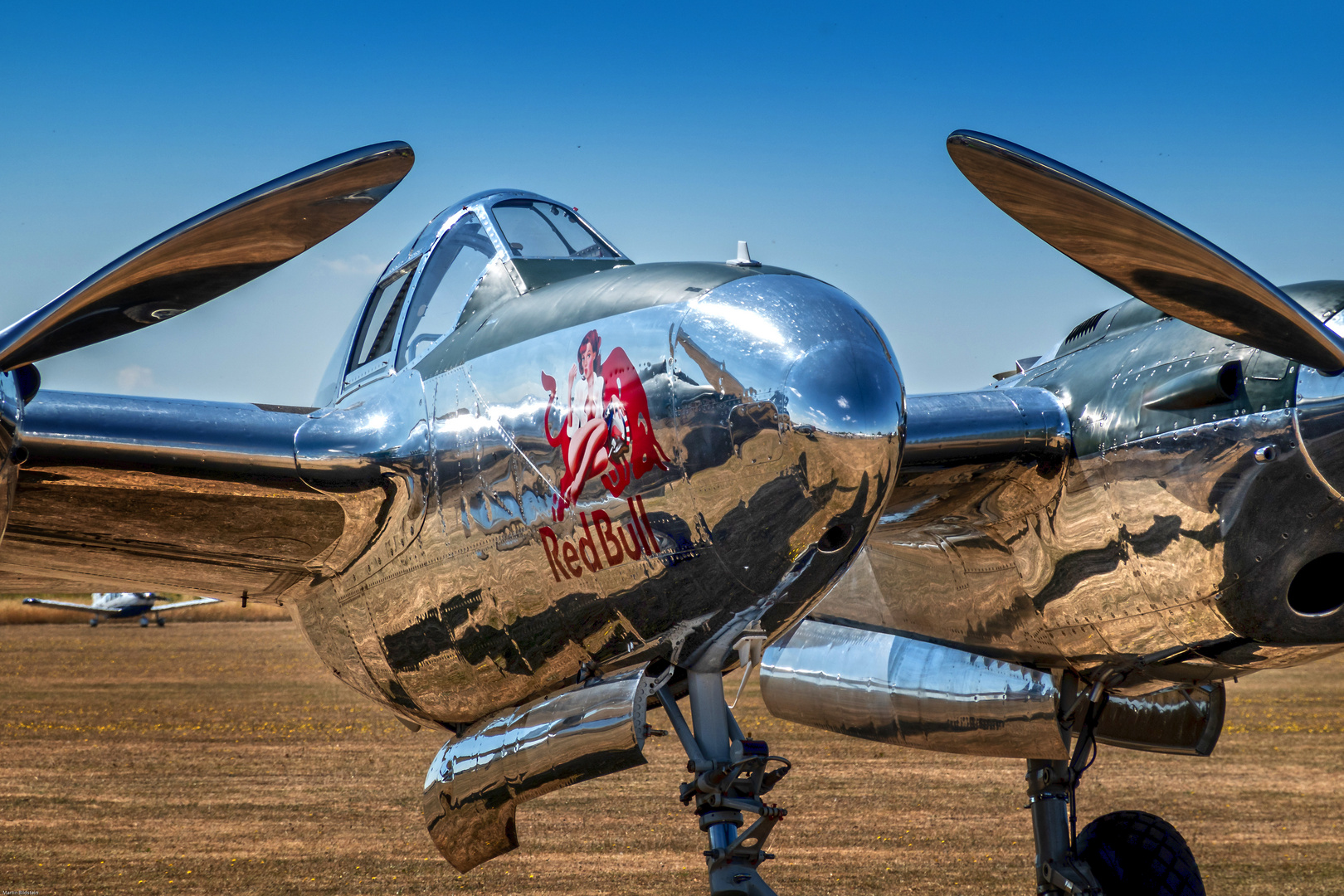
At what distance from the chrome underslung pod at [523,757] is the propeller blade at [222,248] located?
2085mm

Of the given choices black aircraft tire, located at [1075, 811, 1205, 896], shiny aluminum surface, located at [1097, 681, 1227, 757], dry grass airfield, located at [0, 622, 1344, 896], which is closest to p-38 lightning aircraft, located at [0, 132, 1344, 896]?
black aircraft tire, located at [1075, 811, 1205, 896]

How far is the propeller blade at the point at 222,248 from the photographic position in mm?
4086

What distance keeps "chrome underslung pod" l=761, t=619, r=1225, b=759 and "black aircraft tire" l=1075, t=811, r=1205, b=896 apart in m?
0.46

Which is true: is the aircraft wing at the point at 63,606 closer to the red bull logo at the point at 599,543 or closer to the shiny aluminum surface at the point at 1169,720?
the shiny aluminum surface at the point at 1169,720

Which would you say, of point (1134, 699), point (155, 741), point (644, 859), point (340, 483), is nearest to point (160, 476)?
point (340, 483)

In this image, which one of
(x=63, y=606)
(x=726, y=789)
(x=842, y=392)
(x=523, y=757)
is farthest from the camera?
(x=63, y=606)

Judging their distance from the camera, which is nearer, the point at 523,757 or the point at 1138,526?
the point at 523,757

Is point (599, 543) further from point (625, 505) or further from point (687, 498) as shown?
point (687, 498)

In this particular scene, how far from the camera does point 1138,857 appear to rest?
20.8 ft

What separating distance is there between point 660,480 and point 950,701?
3241mm

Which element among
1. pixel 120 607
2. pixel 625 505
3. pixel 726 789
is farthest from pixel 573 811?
pixel 120 607

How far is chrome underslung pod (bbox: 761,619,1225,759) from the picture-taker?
6.02m

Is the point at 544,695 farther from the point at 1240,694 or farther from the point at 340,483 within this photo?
the point at 1240,694

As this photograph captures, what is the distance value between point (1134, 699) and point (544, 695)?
4105 millimetres
